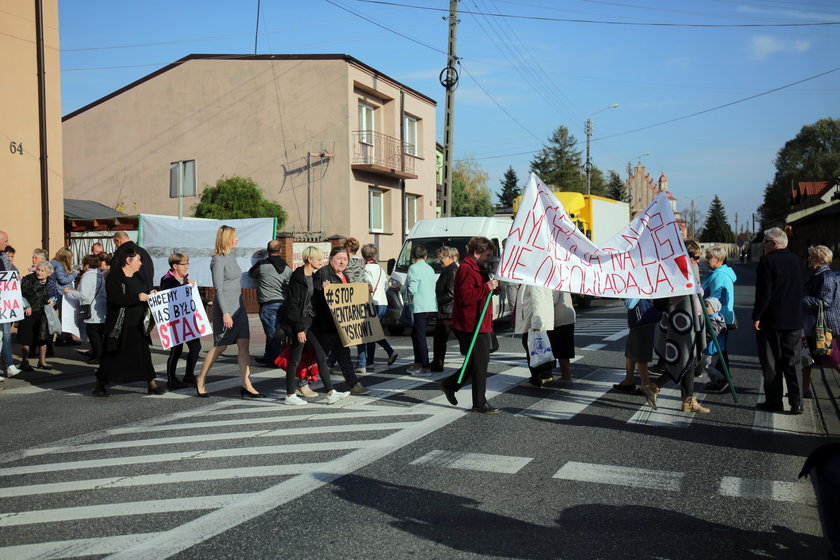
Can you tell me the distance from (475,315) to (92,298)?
673 centimetres

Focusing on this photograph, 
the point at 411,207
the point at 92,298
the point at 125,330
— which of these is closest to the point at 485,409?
the point at 125,330

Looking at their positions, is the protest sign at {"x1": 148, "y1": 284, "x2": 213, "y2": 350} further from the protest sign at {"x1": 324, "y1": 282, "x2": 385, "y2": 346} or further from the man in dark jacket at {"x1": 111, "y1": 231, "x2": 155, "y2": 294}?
the protest sign at {"x1": 324, "y1": 282, "x2": 385, "y2": 346}

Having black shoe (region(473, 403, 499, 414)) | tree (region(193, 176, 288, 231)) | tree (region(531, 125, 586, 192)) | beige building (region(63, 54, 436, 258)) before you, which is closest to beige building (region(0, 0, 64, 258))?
tree (region(193, 176, 288, 231))

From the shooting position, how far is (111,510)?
4930 millimetres

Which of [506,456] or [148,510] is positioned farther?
[506,456]

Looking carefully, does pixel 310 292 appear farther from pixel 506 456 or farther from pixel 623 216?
pixel 623 216

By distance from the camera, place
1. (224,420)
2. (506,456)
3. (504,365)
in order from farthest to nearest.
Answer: (504,365) < (224,420) < (506,456)

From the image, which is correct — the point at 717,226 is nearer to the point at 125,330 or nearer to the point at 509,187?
the point at 509,187

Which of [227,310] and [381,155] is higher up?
[381,155]

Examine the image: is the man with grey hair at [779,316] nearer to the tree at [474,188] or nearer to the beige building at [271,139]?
the beige building at [271,139]

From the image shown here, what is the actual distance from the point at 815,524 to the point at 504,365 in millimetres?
7023

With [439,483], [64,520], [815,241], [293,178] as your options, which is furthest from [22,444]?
[815,241]

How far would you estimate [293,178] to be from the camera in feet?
96.1

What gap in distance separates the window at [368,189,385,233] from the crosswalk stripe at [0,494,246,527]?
85.0 ft
